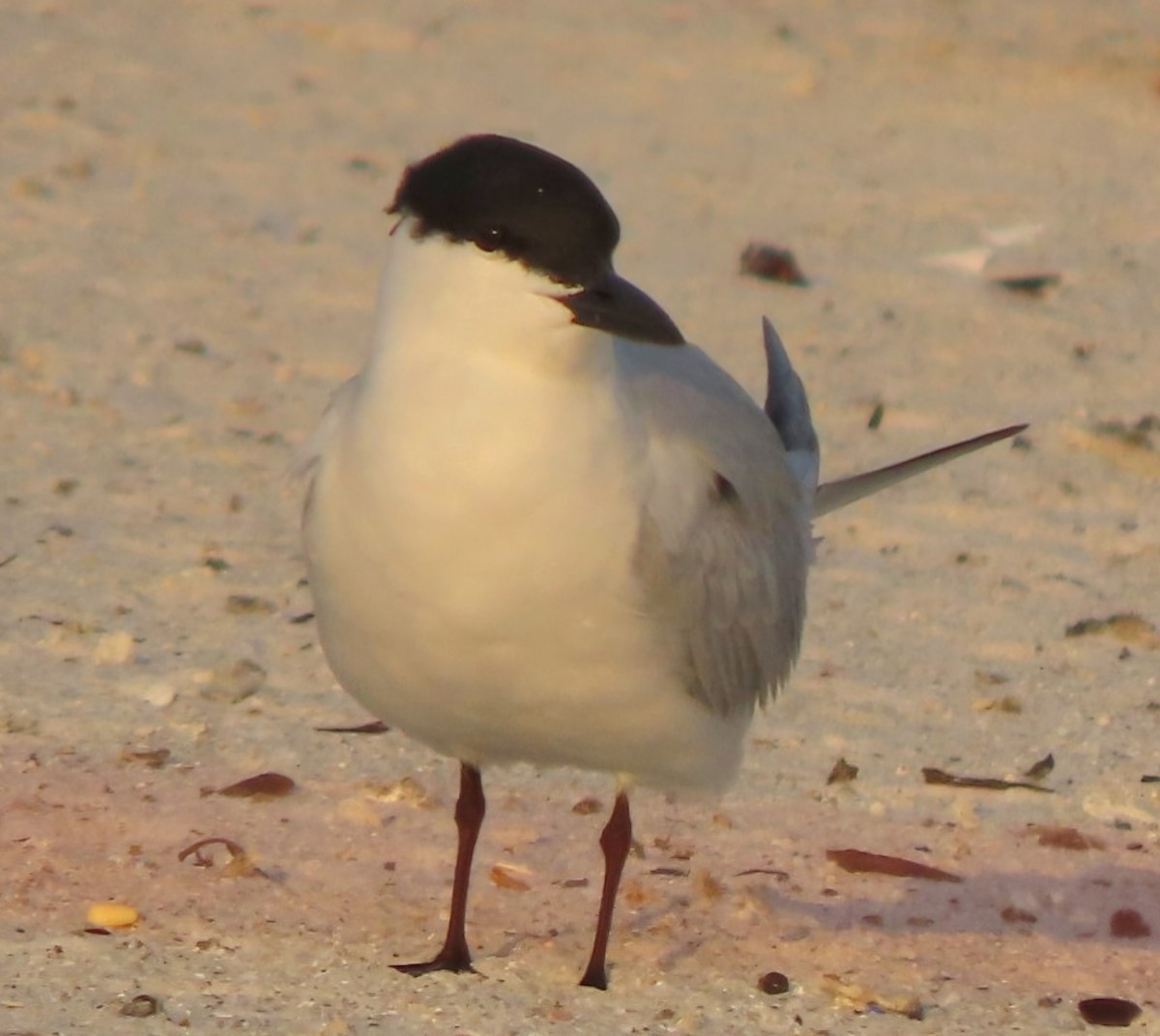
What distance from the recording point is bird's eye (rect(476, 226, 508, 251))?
3.42 metres

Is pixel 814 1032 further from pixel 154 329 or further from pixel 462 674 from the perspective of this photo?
pixel 154 329

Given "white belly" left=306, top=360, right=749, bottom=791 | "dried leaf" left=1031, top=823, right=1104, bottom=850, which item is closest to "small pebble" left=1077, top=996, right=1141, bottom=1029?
"dried leaf" left=1031, top=823, right=1104, bottom=850

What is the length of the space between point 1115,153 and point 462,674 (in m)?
6.17

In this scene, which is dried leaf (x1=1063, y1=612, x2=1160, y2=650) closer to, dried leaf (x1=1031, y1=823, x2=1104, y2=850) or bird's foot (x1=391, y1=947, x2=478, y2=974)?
dried leaf (x1=1031, y1=823, x2=1104, y2=850)

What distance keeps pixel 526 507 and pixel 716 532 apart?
53 cm

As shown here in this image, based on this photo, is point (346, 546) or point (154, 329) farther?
point (154, 329)

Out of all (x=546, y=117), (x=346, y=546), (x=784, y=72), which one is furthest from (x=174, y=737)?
(x=784, y=72)

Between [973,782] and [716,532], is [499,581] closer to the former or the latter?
[716,532]

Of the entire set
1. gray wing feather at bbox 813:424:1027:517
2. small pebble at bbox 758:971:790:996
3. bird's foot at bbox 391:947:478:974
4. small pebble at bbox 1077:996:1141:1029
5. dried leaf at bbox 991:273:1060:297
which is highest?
gray wing feather at bbox 813:424:1027:517

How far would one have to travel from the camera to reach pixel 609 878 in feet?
13.1

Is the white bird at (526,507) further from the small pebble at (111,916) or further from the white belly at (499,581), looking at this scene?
the small pebble at (111,916)

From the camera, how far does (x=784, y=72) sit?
32.7 ft

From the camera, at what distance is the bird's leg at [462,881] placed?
3.93m

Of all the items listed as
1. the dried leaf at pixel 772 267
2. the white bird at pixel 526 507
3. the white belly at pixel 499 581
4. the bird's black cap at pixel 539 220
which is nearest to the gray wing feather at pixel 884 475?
the white bird at pixel 526 507
